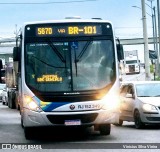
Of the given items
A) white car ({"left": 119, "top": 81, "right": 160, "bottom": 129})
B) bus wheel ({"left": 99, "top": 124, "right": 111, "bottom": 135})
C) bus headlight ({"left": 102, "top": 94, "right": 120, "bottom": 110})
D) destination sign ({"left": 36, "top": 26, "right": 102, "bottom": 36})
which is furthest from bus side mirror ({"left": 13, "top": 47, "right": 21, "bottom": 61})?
white car ({"left": 119, "top": 81, "right": 160, "bottom": 129})

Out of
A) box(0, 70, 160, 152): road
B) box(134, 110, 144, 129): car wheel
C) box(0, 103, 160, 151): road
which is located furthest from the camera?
box(134, 110, 144, 129): car wheel

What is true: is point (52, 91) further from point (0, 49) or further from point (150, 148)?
point (0, 49)

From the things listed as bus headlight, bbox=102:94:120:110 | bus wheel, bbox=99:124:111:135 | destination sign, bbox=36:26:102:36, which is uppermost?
destination sign, bbox=36:26:102:36

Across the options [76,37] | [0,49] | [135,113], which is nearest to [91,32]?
[76,37]

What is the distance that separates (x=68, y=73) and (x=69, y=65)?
0.22 metres

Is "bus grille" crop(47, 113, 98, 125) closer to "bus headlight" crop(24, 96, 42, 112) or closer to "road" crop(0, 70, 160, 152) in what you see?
"bus headlight" crop(24, 96, 42, 112)

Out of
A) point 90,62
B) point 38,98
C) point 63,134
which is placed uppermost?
point 90,62

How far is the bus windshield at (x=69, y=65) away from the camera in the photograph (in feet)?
43.1

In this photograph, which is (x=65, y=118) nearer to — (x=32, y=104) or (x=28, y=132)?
(x=32, y=104)

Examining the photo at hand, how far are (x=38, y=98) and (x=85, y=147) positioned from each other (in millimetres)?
1805

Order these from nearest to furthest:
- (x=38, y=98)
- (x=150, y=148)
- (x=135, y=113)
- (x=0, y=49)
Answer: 1. (x=150, y=148)
2. (x=38, y=98)
3. (x=135, y=113)
4. (x=0, y=49)

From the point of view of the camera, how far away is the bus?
12.9 m

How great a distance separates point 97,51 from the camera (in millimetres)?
13523

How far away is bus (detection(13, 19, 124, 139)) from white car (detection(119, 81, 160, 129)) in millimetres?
3260
